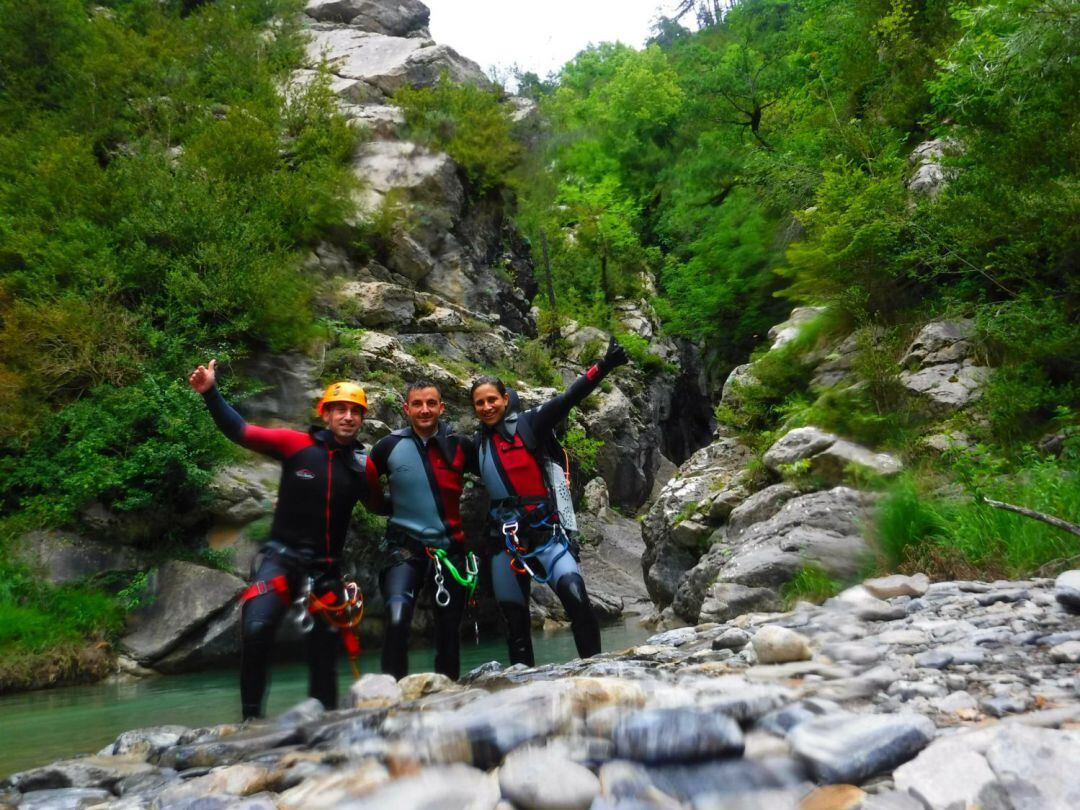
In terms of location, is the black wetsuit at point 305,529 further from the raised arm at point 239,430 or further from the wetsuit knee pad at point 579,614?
the wetsuit knee pad at point 579,614

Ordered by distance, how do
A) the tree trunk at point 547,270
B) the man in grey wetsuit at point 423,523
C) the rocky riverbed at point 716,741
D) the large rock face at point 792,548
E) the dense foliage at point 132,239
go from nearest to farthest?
the rocky riverbed at point 716,741
the man in grey wetsuit at point 423,523
the large rock face at point 792,548
the dense foliage at point 132,239
the tree trunk at point 547,270

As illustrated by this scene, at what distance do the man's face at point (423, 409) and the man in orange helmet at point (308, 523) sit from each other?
1.20ft

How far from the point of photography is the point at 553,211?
28188 mm

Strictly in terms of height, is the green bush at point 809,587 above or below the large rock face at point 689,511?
below

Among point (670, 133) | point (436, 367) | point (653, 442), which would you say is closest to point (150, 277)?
point (436, 367)

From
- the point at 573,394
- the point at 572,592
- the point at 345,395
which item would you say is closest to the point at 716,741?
the point at 572,592

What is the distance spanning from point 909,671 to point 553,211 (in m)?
27.0

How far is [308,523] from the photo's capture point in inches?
Answer: 180

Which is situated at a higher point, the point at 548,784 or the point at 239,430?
the point at 239,430

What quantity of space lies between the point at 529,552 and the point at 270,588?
1.73 m

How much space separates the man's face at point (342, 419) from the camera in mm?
4781

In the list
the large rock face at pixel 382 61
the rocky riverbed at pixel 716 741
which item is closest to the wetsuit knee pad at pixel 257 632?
the rocky riverbed at pixel 716 741

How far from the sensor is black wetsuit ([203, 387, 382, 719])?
4.28 m

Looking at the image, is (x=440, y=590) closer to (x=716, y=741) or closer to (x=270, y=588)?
(x=270, y=588)
